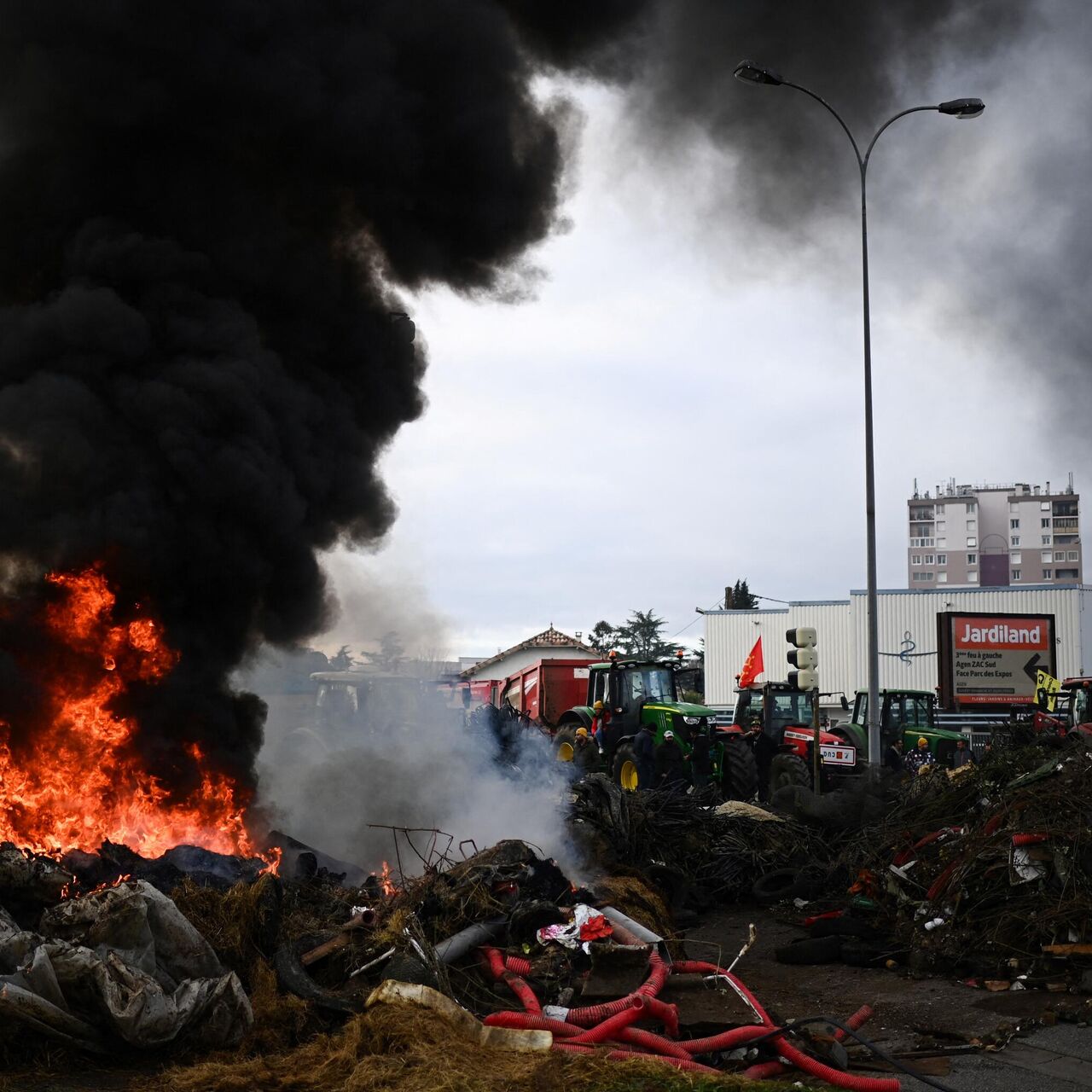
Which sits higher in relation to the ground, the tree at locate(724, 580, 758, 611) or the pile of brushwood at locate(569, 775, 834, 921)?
the tree at locate(724, 580, 758, 611)

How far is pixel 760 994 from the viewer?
7.98 metres

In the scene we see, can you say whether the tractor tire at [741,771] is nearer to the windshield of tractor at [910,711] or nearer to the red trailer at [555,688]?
the windshield of tractor at [910,711]

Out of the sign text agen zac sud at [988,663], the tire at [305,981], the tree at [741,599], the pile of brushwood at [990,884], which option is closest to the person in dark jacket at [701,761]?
the pile of brushwood at [990,884]

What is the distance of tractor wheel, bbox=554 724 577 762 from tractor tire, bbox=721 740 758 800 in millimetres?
3802

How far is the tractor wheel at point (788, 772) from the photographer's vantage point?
1741 cm

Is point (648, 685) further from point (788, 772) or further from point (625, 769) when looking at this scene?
point (788, 772)

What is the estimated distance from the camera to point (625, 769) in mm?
18234

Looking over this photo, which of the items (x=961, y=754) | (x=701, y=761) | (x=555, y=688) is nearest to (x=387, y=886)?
(x=701, y=761)

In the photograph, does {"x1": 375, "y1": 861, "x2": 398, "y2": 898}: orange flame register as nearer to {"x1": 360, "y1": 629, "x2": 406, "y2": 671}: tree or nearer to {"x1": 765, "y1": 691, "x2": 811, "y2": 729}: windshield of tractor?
{"x1": 360, "y1": 629, "x2": 406, "y2": 671}: tree

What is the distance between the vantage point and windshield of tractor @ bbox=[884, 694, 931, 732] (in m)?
22.3

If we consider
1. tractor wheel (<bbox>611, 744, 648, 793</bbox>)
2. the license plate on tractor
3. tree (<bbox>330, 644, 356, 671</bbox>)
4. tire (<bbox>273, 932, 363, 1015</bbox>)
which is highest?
tree (<bbox>330, 644, 356, 671</bbox>)

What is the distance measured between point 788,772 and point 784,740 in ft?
4.87

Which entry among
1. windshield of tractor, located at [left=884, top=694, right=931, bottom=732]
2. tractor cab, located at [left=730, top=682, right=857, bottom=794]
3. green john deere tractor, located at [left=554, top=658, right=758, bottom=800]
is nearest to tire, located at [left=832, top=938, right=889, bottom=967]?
tractor cab, located at [left=730, top=682, right=857, bottom=794]

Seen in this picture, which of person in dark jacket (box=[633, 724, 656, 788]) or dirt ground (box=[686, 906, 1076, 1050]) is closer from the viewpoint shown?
dirt ground (box=[686, 906, 1076, 1050])
